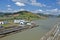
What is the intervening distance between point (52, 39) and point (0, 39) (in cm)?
654

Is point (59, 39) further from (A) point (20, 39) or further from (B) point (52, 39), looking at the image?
(A) point (20, 39)

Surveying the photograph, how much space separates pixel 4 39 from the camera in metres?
16.9

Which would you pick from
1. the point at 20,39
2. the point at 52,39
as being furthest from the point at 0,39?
the point at 52,39

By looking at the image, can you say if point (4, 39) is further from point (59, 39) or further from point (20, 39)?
point (59, 39)

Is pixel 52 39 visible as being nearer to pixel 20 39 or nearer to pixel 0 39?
pixel 20 39

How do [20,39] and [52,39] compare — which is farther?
[20,39]

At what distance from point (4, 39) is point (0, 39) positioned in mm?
461

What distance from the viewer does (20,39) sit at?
16453 millimetres

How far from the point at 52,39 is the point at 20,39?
4474 millimetres

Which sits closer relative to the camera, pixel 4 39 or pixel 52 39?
pixel 52 39

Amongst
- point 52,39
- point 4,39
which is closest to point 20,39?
point 4,39

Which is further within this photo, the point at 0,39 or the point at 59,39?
the point at 0,39

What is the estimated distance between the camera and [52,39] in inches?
525

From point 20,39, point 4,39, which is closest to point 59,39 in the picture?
point 20,39
